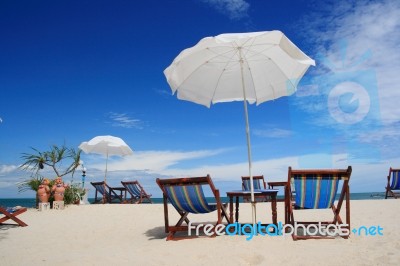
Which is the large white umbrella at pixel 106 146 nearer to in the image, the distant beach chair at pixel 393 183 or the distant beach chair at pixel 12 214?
the distant beach chair at pixel 12 214

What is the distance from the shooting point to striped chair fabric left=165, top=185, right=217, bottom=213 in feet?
14.0

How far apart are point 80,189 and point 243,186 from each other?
5.09m

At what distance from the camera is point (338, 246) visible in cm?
368

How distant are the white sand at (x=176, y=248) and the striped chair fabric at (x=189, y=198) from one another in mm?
429

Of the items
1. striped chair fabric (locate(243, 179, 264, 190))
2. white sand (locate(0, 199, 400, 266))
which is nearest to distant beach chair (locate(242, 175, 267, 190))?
striped chair fabric (locate(243, 179, 264, 190))

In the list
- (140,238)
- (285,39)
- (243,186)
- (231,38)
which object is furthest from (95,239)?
(243,186)

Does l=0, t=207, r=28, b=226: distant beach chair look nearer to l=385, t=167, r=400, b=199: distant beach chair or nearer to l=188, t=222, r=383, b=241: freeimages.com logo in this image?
l=188, t=222, r=383, b=241: freeimages.com logo

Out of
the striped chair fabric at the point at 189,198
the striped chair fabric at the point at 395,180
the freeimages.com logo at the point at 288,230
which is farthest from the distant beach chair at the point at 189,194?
the striped chair fabric at the point at 395,180

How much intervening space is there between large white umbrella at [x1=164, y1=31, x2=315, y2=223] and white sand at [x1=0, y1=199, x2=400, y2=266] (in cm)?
130

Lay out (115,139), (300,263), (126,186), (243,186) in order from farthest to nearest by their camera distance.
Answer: (115,139) < (126,186) < (243,186) < (300,263)

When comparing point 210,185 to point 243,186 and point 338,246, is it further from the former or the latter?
point 243,186

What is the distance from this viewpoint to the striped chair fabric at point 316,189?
4.06m

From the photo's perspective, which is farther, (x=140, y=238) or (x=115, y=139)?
(x=115, y=139)

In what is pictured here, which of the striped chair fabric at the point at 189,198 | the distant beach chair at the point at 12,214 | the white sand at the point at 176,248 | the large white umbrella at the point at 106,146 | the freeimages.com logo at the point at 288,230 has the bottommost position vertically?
the white sand at the point at 176,248
